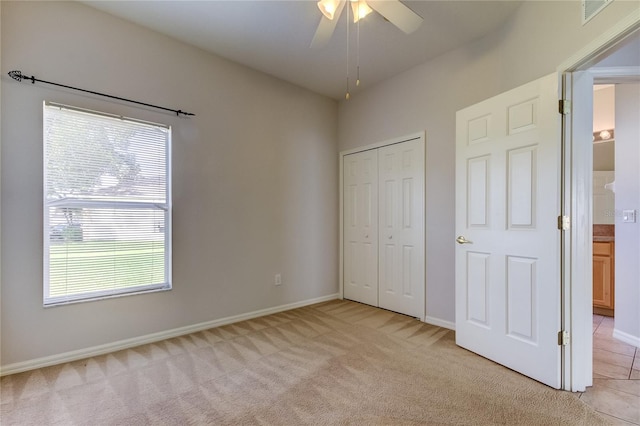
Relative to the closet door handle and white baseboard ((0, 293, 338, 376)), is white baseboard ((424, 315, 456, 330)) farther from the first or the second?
white baseboard ((0, 293, 338, 376))

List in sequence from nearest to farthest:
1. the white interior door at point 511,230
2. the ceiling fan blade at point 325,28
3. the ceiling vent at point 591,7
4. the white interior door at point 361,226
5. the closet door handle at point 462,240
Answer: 1. the ceiling vent at point 591,7
2. the ceiling fan blade at point 325,28
3. the white interior door at point 511,230
4. the closet door handle at point 462,240
5. the white interior door at point 361,226

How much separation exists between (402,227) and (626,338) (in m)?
2.20

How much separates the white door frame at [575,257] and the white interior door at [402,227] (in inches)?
55.5

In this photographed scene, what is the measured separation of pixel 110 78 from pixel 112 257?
1511 mm

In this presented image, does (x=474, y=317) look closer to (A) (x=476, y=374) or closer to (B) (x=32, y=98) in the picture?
(A) (x=476, y=374)

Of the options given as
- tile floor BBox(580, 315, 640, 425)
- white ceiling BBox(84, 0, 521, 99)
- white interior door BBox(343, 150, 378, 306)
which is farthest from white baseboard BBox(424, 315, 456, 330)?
white ceiling BBox(84, 0, 521, 99)

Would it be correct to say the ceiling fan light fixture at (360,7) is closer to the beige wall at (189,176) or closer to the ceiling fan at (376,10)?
the ceiling fan at (376,10)

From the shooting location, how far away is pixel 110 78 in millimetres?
2537

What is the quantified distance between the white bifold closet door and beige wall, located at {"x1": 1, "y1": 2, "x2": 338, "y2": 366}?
0.30 metres

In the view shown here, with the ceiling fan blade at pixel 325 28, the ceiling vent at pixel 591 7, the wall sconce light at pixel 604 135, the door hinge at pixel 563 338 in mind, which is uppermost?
the ceiling fan blade at pixel 325 28

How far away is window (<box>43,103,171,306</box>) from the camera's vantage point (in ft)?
7.62

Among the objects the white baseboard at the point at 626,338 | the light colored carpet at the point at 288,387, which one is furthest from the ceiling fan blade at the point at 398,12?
the white baseboard at the point at 626,338

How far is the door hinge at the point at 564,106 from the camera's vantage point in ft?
6.47

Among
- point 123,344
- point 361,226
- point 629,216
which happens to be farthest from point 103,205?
point 629,216
